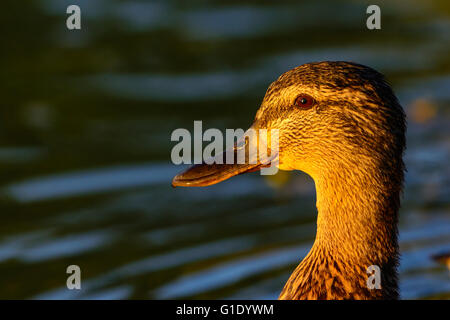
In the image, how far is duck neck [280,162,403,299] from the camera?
6.38 m

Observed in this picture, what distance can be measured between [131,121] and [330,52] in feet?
10.8

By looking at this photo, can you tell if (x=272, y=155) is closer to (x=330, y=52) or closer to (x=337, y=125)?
(x=337, y=125)

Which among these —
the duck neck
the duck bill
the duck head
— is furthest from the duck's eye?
the duck neck

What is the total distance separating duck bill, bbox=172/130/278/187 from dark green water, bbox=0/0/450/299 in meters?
1.57

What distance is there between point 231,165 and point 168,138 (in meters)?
3.96

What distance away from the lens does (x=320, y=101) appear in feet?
21.2

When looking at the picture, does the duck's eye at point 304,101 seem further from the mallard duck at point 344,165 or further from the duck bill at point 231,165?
the duck bill at point 231,165

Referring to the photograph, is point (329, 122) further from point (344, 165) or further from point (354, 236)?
point (354, 236)

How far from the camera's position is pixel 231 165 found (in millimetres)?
6758

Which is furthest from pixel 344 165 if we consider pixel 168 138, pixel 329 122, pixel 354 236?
pixel 168 138

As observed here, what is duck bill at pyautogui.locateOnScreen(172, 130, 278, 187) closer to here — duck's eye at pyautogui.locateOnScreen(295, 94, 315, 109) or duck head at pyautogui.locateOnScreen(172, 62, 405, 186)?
duck head at pyautogui.locateOnScreen(172, 62, 405, 186)

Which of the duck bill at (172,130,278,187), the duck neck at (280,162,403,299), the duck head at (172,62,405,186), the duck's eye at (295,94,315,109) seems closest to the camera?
the duck head at (172,62,405,186)

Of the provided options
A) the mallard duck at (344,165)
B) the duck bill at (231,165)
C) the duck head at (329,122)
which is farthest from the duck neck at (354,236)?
the duck bill at (231,165)

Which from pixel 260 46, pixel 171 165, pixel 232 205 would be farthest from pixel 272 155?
pixel 260 46
